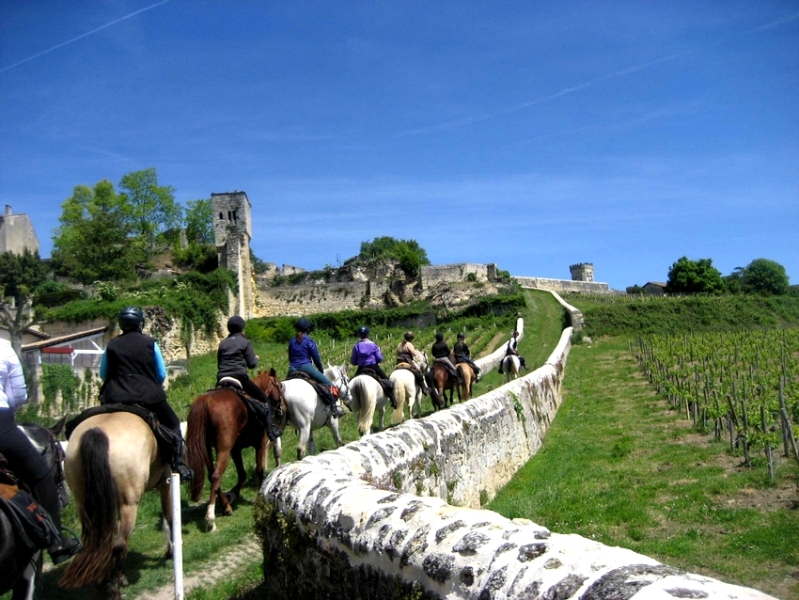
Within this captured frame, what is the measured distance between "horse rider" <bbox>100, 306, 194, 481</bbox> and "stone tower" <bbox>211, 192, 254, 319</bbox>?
148ft

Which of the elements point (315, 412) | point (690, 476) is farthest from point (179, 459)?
point (690, 476)

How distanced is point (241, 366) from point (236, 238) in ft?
145

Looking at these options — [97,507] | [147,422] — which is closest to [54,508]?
[97,507]

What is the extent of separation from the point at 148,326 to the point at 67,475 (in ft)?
112

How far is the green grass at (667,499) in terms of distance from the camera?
630cm

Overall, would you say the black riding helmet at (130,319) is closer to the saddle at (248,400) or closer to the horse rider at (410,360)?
the saddle at (248,400)

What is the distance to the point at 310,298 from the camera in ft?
193

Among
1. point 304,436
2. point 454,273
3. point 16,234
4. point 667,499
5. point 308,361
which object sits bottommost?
point 667,499

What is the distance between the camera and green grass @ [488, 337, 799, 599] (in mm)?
6301

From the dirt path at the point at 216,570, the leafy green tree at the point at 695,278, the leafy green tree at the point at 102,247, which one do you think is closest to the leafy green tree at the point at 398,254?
the leafy green tree at the point at 102,247

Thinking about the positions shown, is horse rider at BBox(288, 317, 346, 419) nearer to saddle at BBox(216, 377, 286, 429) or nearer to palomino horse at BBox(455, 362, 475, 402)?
saddle at BBox(216, 377, 286, 429)

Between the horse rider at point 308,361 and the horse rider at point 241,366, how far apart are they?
1538 mm

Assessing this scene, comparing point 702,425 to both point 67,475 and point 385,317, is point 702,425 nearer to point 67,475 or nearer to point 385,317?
point 67,475

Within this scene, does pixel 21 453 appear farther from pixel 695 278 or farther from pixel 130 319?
pixel 695 278
